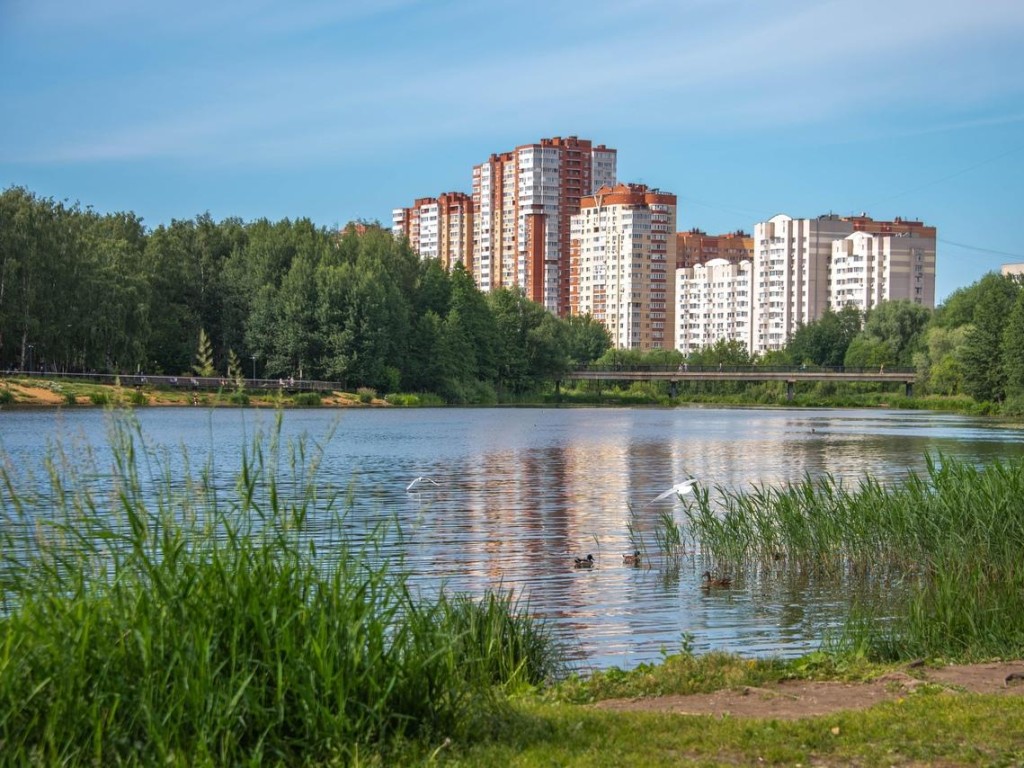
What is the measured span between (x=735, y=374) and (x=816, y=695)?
13408 cm

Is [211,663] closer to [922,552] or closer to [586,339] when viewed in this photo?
[922,552]

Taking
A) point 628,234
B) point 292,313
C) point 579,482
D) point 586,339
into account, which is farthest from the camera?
point 628,234

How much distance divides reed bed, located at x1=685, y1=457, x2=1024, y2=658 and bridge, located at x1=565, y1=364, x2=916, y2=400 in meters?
114

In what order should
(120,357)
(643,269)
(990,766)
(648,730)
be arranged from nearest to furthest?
(990,766)
(648,730)
(120,357)
(643,269)

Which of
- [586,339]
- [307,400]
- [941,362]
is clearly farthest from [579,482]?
[586,339]

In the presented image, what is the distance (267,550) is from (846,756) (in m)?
3.83

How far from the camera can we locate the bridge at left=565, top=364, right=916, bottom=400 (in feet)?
437

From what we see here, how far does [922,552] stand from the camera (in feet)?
55.2

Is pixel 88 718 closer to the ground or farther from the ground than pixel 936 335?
closer to the ground

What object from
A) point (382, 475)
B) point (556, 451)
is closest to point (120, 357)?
point (556, 451)

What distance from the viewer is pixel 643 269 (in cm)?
19738

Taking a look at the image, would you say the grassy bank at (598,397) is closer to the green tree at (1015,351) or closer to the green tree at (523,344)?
the green tree at (1015,351)

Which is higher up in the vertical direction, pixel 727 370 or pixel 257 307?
pixel 257 307

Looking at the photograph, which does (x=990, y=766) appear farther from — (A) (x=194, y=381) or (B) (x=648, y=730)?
(A) (x=194, y=381)
